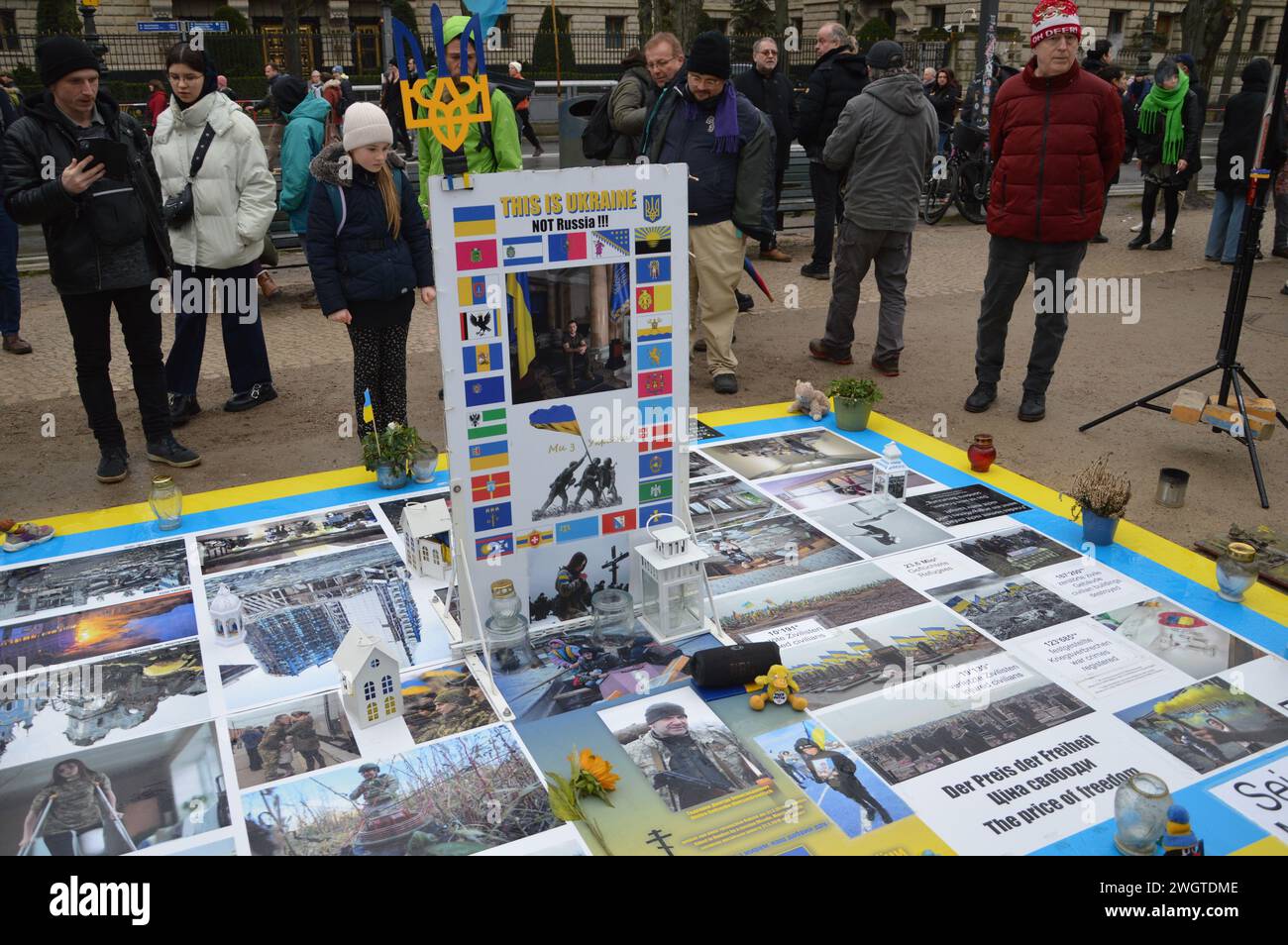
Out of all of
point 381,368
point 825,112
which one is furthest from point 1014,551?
point 825,112

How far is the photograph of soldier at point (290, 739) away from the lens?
118 inches

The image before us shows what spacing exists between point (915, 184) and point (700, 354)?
1821 mm

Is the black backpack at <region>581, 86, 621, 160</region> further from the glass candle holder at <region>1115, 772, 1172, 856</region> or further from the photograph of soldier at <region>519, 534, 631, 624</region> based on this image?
the glass candle holder at <region>1115, 772, 1172, 856</region>

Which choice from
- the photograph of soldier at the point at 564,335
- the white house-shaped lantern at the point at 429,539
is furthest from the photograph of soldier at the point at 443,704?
the photograph of soldier at the point at 564,335

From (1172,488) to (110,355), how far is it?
17.1 ft

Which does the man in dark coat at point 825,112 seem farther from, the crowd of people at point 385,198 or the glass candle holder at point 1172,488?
the glass candle holder at point 1172,488

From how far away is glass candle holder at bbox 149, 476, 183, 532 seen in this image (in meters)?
4.45

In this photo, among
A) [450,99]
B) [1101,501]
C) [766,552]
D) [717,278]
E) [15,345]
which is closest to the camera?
[450,99]

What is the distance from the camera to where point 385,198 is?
450 cm

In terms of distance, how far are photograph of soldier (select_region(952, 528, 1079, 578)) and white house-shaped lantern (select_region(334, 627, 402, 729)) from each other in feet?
8.10

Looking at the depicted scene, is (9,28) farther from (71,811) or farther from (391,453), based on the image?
(71,811)

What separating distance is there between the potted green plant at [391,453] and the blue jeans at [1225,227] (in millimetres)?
8436

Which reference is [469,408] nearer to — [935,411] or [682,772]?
[682,772]

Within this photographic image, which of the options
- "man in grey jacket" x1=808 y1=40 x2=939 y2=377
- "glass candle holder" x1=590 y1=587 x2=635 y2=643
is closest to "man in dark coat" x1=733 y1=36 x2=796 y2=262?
"man in grey jacket" x1=808 y1=40 x2=939 y2=377
